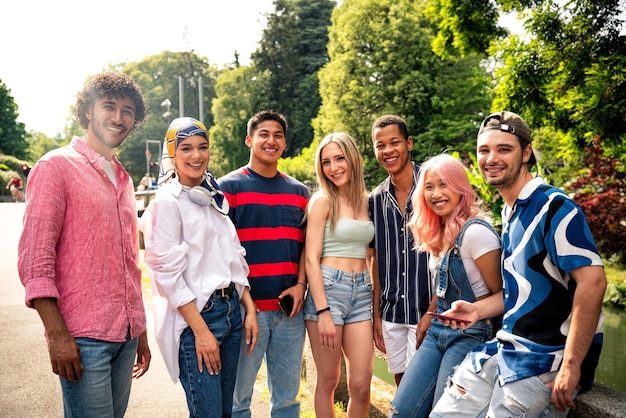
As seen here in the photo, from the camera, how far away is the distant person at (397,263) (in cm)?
340

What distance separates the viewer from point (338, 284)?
3.42 m

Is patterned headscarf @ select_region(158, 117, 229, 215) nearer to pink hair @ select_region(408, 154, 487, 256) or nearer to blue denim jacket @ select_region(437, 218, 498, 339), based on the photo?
pink hair @ select_region(408, 154, 487, 256)

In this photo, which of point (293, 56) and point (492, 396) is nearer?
A: point (492, 396)

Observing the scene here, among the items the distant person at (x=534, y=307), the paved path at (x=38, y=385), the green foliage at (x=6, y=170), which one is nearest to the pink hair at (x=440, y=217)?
the distant person at (x=534, y=307)

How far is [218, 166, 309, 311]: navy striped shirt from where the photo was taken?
3.44 meters

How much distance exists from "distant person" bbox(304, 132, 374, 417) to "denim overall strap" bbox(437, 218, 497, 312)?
729 mm

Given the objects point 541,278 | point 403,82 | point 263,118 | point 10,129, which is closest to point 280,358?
point 263,118

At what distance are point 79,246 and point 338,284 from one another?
1728 millimetres

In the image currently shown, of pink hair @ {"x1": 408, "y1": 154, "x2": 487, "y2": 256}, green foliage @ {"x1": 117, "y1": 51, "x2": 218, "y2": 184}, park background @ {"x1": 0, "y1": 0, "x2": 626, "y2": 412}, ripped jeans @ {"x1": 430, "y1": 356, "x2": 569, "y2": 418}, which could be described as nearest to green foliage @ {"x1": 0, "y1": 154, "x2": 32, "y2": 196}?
park background @ {"x1": 0, "y1": 0, "x2": 626, "y2": 412}

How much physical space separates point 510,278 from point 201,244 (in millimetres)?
1674

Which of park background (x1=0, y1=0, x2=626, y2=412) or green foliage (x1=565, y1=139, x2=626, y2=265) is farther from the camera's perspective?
green foliage (x1=565, y1=139, x2=626, y2=265)

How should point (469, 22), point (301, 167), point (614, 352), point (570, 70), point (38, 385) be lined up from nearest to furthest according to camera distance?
point (38, 385) < point (570, 70) < point (614, 352) < point (469, 22) < point (301, 167)

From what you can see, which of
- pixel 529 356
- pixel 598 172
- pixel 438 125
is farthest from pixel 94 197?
pixel 438 125

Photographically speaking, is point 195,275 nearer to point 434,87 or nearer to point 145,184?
point 434,87
